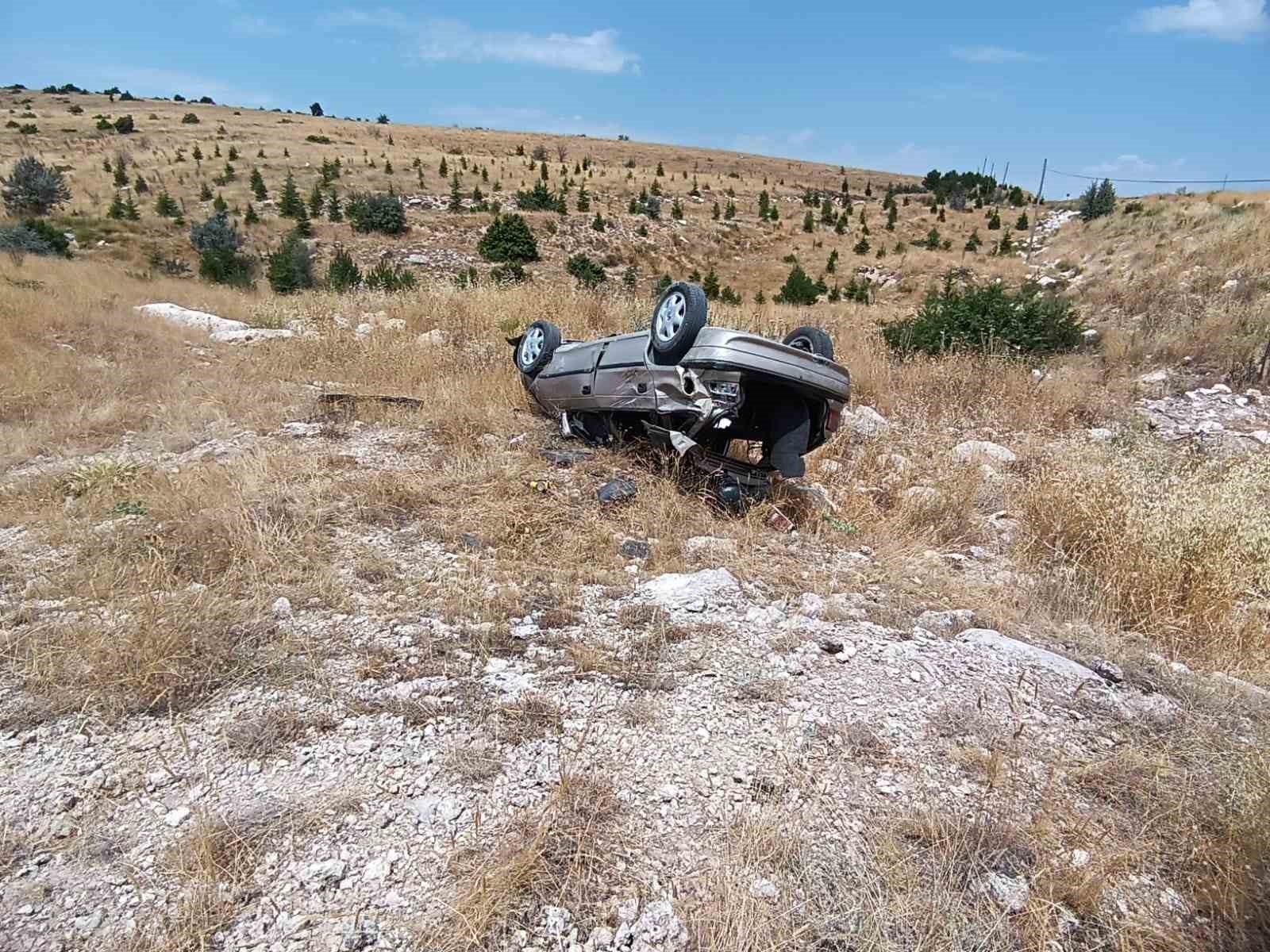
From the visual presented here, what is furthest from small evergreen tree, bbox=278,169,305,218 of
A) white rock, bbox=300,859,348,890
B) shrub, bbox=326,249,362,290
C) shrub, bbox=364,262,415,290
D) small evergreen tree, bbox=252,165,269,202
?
white rock, bbox=300,859,348,890

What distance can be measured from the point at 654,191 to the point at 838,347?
79.9 ft

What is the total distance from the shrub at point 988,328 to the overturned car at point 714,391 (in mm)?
4445

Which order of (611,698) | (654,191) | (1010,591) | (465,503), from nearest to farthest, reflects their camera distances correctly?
(611,698)
(1010,591)
(465,503)
(654,191)

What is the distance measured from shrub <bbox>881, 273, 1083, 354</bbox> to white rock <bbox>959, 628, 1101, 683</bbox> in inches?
222

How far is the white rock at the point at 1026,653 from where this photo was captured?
101 inches

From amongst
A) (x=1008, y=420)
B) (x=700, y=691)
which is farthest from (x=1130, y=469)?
(x=700, y=691)

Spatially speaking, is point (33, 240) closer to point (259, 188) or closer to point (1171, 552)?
point (259, 188)

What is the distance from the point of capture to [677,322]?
380cm

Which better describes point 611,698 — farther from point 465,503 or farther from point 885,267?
point 885,267

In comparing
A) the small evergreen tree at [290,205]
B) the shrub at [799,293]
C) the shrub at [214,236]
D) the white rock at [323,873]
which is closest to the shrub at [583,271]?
the shrub at [799,293]

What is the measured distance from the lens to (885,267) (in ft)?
70.0

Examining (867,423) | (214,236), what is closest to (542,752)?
(867,423)

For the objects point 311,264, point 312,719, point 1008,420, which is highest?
point 311,264

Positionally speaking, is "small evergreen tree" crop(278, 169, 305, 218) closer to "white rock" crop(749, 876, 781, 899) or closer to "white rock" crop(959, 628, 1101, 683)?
"white rock" crop(959, 628, 1101, 683)
